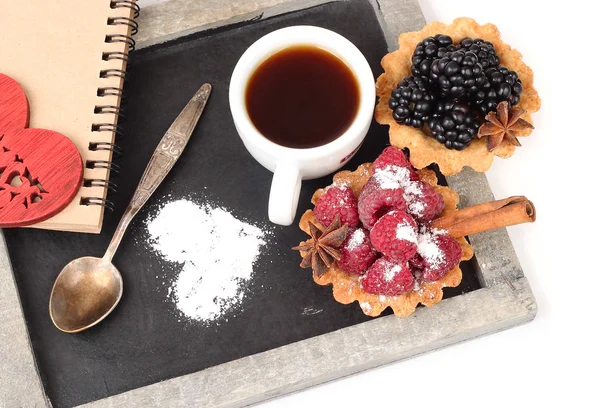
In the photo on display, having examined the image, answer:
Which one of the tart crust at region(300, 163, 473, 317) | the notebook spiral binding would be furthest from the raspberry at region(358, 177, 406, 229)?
the notebook spiral binding

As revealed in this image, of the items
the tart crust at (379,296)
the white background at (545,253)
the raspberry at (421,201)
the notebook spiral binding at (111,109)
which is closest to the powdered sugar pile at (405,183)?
the raspberry at (421,201)

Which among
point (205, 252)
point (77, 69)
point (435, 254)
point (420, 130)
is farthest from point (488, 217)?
point (77, 69)

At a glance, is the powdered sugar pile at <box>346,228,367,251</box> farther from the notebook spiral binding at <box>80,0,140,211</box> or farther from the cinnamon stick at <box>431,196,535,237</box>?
the notebook spiral binding at <box>80,0,140,211</box>

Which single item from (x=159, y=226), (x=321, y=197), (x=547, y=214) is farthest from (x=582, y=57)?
(x=159, y=226)

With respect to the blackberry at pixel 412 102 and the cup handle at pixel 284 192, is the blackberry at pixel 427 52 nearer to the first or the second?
the blackberry at pixel 412 102

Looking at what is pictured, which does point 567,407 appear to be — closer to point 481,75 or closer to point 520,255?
point 520,255
